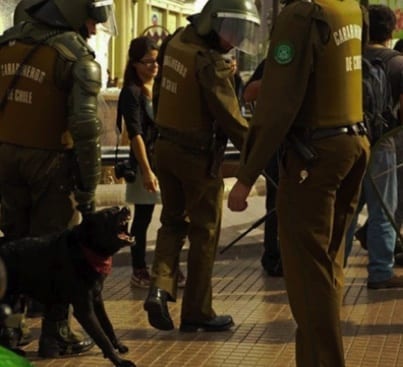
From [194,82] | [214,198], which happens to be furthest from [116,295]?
[194,82]

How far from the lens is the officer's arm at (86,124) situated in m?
5.20

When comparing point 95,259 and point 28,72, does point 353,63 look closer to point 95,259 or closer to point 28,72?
point 95,259

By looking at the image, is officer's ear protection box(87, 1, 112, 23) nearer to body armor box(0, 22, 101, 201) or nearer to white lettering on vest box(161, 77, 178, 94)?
body armor box(0, 22, 101, 201)

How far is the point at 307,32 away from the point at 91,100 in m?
1.45

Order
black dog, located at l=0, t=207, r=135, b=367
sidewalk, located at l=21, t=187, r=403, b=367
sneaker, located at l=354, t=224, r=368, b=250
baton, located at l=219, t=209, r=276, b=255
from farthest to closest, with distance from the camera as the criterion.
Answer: sneaker, located at l=354, t=224, r=368, b=250, baton, located at l=219, t=209, r=276, b=255, sidewalk, located at l=21, t=187, r=403, b=367, black dog, located at l=0, t=207, r=135, b=367

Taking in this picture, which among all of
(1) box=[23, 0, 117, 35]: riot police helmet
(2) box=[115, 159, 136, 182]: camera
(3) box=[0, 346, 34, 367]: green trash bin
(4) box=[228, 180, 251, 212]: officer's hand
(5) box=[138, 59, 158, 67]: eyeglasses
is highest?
(1) box=[23, 0, 117, 35]: riot police helmet

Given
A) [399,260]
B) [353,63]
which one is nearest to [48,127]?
[353,63]

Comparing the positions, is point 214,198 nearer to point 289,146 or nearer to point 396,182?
point 396,182

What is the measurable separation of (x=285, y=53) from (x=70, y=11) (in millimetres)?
1607

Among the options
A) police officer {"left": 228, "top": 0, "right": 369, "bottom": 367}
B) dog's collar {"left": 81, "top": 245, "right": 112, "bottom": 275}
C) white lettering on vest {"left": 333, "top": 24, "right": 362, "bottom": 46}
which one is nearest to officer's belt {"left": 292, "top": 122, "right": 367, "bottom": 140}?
police officer {"left": 228, "top": 0, "right": 369, "bottom": 367}

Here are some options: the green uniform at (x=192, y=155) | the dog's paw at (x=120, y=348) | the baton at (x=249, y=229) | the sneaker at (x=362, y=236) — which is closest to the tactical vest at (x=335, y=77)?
the green uniform at (x=192, y=155)

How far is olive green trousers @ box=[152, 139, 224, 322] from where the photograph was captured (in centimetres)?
585

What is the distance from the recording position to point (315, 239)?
429 cm

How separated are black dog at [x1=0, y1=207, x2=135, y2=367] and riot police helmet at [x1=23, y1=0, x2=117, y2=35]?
1011 millimetres
